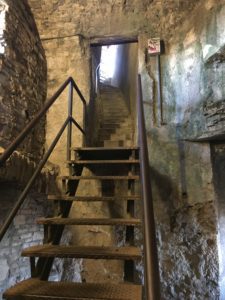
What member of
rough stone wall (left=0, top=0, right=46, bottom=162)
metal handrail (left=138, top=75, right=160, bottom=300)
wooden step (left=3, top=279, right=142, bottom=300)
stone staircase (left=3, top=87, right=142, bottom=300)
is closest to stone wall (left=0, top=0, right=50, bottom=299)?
rough stone wall (left=0, top=0, right=46, bottom=162)

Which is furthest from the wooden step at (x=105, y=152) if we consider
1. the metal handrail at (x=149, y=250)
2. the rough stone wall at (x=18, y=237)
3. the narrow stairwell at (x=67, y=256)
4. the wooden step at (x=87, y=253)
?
the metal handrail at (x=149, y=250)

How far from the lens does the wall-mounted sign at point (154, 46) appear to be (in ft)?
11.9

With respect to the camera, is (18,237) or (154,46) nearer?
(18,237)

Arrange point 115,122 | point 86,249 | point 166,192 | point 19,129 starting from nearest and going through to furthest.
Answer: point 86,249 → point 19,129 → point 166,192 → point 115,122

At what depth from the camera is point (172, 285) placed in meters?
2.94

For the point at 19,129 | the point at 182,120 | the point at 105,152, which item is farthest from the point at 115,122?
the point at 19,129

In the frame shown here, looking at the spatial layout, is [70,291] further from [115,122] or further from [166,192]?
[115,122]

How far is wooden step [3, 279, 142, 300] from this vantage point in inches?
57.9

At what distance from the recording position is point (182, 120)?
323 cm

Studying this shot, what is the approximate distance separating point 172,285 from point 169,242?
1.40 feet

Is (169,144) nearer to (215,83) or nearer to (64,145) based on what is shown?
(215,83)

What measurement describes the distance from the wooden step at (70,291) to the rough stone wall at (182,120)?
4.91 ft

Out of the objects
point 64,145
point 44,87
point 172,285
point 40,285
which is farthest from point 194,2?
point 40,285

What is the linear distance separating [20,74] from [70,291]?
2.35 metres
